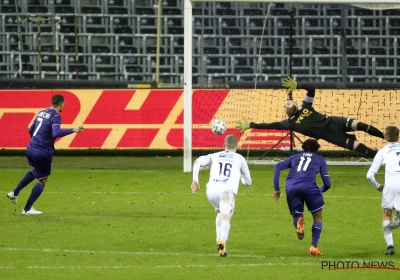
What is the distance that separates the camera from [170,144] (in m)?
28.0

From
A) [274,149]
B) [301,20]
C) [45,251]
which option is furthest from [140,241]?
[301,20]

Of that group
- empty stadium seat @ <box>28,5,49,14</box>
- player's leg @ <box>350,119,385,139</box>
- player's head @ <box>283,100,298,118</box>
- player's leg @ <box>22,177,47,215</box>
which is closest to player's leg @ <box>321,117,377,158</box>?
player's leg @ <box>350,119,385,139</box>

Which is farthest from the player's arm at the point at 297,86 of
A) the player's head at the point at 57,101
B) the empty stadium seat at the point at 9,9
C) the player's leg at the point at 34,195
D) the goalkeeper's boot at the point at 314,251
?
the empty stadium seat at the point at 9,9

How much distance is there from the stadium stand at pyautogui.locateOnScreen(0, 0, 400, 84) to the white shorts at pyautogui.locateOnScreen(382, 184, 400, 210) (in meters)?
20.2

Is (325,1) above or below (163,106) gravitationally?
above

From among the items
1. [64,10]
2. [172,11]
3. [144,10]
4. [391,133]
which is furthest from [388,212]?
[64,10]

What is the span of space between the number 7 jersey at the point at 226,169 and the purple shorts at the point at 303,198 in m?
0.62

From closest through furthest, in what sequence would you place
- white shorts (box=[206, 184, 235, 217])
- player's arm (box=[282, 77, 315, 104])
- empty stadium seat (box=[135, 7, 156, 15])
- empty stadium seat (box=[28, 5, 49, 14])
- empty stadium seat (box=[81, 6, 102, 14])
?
white shorts (box=[206, 184, 235, 217])
player's arm (box=[282, 77, 315, 104])
empty stadium seat (box=[28, 5, 49, 14])
empty stadium seat (box=[81, 6, 102, 14])
empty stadium seat (box=[135, 7, 156, 15])

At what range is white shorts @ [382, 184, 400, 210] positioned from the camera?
12.1 meters

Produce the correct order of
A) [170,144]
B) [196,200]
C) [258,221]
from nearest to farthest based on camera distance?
[258,221], [196,200], [170,144]

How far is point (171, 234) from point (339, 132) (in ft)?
20.2

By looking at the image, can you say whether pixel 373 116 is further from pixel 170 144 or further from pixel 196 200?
pixel 196 200

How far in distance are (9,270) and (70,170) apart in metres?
14.0

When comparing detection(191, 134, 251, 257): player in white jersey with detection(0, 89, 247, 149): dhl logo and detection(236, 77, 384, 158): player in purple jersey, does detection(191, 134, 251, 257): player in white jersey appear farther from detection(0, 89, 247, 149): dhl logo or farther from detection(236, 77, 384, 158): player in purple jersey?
detection(0, 89, 247, 149): dhl logo
